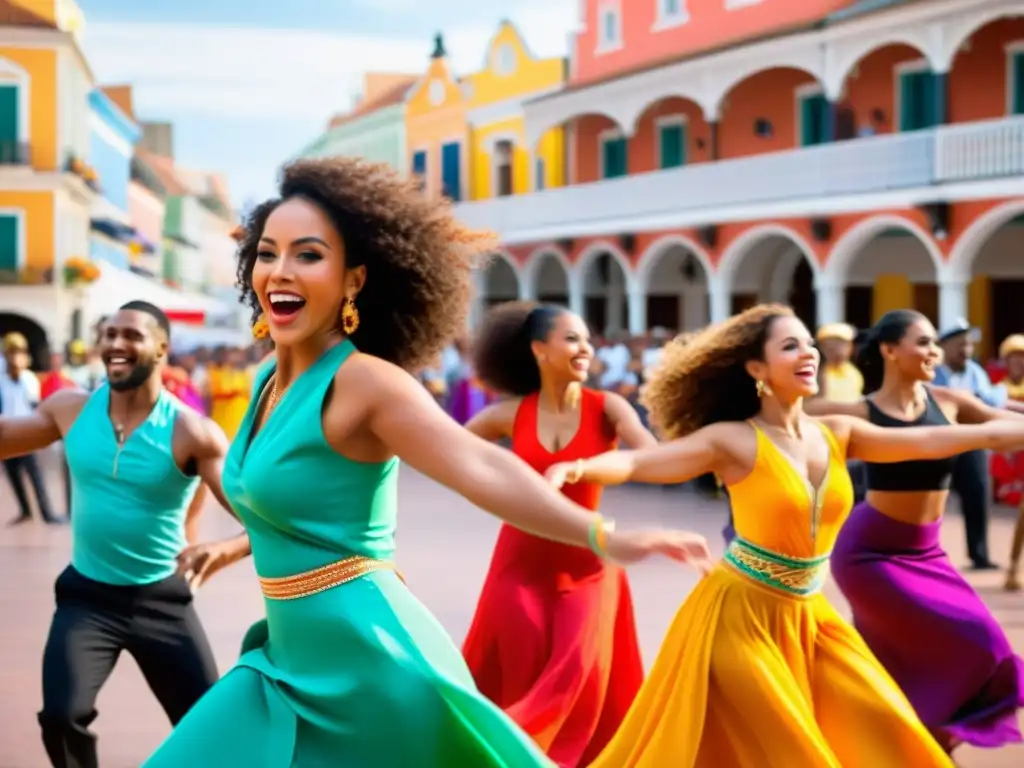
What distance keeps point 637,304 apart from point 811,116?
519 centimetres

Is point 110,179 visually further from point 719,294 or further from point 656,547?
point 656,547

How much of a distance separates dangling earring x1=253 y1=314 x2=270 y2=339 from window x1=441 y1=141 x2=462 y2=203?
119 ft

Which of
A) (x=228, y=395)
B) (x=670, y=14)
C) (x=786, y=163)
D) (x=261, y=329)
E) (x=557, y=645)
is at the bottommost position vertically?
(x=557, y=645)

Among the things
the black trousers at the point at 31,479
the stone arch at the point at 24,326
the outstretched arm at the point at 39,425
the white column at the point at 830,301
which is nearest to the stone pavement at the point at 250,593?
the black trousers at the point at 31,479

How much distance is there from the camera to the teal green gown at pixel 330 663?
3.19 m

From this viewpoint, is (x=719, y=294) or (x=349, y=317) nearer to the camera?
(x=349, y=317)

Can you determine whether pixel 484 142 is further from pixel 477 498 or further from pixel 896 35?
pixel 477 498

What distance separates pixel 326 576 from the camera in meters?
3.29

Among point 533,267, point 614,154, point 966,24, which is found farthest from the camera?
point 533,267

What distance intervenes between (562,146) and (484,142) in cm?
368

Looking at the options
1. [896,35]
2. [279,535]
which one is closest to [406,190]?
[279,535]

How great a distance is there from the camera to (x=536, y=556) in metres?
6.49

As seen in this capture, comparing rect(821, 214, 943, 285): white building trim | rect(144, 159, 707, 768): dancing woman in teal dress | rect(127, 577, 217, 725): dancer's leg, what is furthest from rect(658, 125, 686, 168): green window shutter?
rect(144, 159, 707, 768): dancing woman in teal dress

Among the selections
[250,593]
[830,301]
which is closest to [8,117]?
[830,301]
